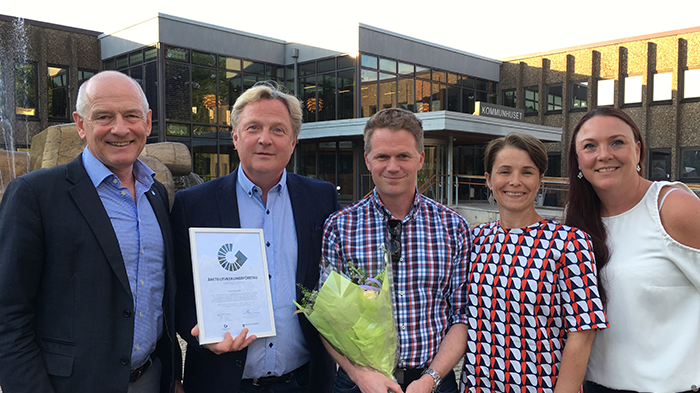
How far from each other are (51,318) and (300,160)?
64.8 feet

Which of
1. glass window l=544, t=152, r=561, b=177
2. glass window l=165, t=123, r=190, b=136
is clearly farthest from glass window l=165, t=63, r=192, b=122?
glass window l=544, t=152, r=561, b=177

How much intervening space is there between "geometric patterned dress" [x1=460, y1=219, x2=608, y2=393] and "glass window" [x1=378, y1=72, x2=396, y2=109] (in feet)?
61.1

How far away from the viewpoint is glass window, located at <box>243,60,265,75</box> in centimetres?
2052

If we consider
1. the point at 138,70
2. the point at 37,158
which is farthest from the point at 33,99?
the point at 37,158

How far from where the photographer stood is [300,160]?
71.0 feet

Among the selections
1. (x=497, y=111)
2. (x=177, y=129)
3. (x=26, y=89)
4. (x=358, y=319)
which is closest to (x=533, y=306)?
(x=358, y=319)

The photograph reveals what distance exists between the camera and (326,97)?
20938mm

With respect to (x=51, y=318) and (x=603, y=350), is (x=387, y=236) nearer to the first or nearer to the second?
(x=603, y=350)

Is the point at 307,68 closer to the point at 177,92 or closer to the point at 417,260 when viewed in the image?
the point at 177,92

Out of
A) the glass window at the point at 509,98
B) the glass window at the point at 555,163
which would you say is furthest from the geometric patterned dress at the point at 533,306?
the glass window at the point at 509,98

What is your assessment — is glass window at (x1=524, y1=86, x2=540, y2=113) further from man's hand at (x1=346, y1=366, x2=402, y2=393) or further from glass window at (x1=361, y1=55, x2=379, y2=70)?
man's hand at (x1=346, y1=366, x2=402, y2=393)

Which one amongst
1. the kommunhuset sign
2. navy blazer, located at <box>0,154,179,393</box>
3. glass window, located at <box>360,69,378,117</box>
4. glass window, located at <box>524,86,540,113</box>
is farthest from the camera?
glass window, located at <box>524,86,540,113</box>

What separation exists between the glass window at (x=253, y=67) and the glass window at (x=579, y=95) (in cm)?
1522

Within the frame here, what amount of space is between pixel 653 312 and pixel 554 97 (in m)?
24.2
